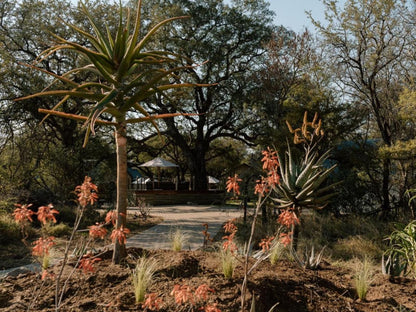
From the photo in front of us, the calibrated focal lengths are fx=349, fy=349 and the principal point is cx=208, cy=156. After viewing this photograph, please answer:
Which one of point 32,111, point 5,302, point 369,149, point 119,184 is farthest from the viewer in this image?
point 32,111

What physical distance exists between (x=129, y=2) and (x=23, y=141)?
10.5 metres

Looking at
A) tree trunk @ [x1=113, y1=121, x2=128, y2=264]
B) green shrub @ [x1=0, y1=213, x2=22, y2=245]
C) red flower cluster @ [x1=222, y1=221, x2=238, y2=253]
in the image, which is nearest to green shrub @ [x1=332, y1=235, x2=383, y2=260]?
red flower cluster @ [x1=222, y1=221, x2=238, y2=253]

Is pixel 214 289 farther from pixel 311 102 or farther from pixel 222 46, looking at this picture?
pixel 222 46

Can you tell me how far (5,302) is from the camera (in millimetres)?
2932

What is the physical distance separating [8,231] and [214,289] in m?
6.00


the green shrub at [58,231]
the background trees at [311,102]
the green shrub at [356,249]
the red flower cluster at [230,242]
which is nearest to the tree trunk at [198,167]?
the background trees at [311,102]

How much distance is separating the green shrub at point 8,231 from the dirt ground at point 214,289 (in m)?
4.12

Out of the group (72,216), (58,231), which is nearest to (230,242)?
(58,231)

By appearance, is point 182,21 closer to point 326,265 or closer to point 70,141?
point 70,141

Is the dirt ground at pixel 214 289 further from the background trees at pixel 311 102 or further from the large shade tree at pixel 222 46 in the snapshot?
the large shade tree at pixel 222 46

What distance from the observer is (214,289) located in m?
3.05

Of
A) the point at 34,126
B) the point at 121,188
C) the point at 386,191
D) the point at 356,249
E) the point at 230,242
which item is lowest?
the point at 356,249

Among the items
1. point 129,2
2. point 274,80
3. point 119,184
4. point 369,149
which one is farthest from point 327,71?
point 129,2

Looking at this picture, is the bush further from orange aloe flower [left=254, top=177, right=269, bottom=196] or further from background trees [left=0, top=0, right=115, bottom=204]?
orange aloe flower [left=254, top=177, right=269, bottom=196]
